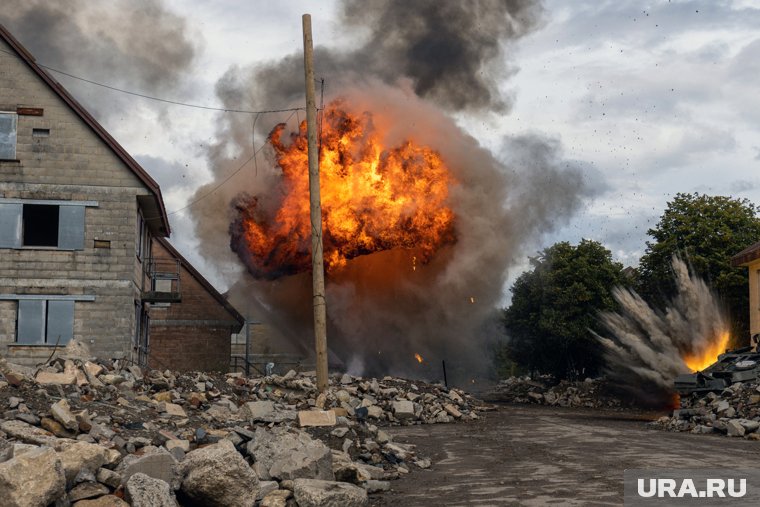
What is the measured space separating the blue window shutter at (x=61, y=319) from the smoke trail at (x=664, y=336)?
865 inches

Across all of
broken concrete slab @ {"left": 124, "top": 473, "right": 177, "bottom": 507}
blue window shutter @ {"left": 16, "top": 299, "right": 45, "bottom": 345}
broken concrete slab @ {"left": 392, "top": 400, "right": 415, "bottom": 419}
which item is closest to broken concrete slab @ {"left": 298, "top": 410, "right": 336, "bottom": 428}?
broken concrete slab @ {"left": 124, "top": 473, "right": 177, "bottom": 507}

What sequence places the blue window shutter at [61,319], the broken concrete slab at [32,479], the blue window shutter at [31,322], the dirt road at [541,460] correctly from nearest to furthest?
the broken concrete slab at [32,479] < the dirt road at [541,460] < the blue window shutter at [31,322] < the blue window shutter at [61,319]

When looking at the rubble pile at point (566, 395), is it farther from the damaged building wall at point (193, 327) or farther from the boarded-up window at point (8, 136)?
the boarded-up window at point (8, 136)

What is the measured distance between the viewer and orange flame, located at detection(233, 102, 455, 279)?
36.0m

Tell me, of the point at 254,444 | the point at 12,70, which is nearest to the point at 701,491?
the point at 254,444

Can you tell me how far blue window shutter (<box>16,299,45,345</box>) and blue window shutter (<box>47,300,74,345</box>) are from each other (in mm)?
223

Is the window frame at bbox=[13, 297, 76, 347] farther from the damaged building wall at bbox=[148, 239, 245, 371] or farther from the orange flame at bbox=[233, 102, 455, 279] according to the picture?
the damaged building wall at bbox=[148, 239, 245, 371]

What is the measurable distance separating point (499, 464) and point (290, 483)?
5426 millimetres

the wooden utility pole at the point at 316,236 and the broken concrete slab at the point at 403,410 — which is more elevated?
the wooden utility pole at the point at 316,236

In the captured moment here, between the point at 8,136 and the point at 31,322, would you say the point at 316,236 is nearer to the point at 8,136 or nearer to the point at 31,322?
the point at 31,322

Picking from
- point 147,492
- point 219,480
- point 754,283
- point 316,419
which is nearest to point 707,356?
point 754,283

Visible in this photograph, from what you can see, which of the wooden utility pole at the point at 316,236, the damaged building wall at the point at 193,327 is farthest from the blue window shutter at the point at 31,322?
the damaged building wall at the point at 193,327

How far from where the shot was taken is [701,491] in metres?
11.0

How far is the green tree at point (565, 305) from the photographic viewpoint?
148 ft
